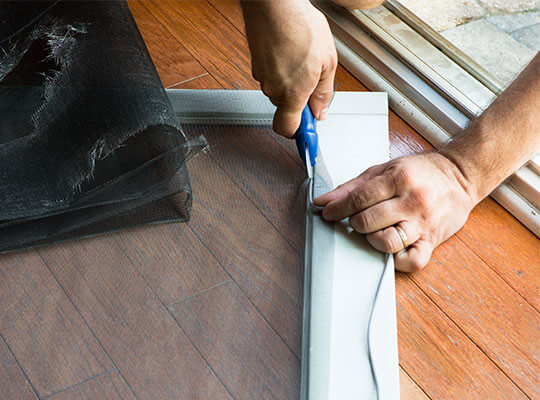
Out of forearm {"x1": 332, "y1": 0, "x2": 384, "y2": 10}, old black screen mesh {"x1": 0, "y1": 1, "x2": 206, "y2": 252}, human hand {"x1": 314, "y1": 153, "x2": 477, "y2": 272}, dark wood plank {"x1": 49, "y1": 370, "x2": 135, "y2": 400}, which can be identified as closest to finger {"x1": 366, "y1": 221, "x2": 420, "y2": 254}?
human hand {"x1": 314, "y1": 153, "x2": 477, "y2": 272}

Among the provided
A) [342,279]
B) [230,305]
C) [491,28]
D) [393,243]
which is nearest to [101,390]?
[230,305]

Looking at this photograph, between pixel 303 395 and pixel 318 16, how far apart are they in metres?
0.60

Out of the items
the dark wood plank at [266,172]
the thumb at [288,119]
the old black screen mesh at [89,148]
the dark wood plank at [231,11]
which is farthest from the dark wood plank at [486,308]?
the dark wood plank at [231,11]

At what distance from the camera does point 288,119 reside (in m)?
1.02

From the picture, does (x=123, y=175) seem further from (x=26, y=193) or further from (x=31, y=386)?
(x=31, y=386)

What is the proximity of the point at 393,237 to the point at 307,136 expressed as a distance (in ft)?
0.82

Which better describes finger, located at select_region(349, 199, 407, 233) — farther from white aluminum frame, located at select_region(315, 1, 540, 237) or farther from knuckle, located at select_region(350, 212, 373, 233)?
white aluminum frame, located at select_region(315, 1, 540, 237)

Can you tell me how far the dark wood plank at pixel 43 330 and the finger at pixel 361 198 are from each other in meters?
0.47

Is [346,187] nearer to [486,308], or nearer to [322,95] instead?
[322,95]

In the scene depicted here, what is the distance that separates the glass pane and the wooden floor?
1.53 ft

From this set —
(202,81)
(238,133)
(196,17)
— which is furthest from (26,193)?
(196,17)

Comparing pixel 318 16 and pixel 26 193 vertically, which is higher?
pixel 318 16

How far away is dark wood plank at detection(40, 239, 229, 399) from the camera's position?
0.80 metres

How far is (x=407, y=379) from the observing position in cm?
90
